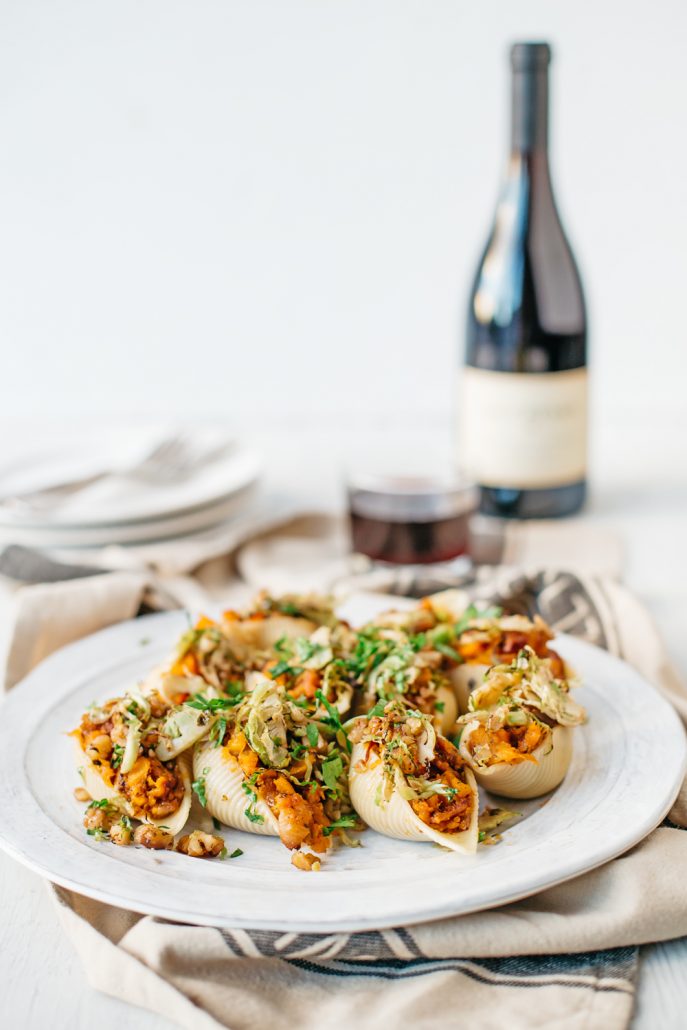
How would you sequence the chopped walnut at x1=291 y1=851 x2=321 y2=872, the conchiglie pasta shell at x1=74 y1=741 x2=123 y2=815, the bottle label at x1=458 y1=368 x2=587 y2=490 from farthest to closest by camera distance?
the bottle label at x1=458 y1=368 x2=587 y2=490
the conchiglie pasta shell at x1=74 y1=741 x2=123 y2=815
the chopped walnut at x1=291 y1=851 x2=321 y2=872

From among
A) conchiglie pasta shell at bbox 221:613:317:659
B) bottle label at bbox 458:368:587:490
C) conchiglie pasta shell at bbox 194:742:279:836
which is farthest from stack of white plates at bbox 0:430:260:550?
conchiglie pasta shell at bbox 194:742:279:836

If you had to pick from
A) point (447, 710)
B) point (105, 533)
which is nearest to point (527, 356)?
point (105, 533)

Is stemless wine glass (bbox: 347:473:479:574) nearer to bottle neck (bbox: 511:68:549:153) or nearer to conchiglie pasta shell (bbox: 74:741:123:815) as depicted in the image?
bottle neck (bbox: 511:68:549:153)

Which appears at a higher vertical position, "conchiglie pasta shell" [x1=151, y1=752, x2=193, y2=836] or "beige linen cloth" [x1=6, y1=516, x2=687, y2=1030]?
"conchiglie pasta shell" [x1=151, y1=752, x2=193, y2=836]

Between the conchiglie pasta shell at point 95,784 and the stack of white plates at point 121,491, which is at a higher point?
the conchiglie pasta shell at point 95,784

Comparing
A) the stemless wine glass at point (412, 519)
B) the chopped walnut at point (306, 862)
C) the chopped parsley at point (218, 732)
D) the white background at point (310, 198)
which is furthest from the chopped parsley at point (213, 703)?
the white background at point (310, 198)

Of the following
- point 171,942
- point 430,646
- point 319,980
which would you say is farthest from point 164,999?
point 430,646

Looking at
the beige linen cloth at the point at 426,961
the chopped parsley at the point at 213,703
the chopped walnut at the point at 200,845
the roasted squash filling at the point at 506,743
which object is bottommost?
the beige linen cloth at the point at 426,961

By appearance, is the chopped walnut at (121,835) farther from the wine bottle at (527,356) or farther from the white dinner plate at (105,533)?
the wine bottle at (527,356)
